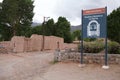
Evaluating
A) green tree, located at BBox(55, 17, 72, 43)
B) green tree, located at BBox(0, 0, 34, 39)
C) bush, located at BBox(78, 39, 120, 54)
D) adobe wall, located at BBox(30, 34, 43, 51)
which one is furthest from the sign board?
green tree, located at BBox(55, 17, 72, 43)

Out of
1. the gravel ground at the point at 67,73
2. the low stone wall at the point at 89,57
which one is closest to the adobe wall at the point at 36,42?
the low stone wall at the point at 89,57

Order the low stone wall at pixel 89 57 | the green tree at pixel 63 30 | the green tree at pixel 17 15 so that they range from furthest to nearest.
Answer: the green tree at pixel 63 30 → the green tree at pixel 17 15 → the low stone wall at pixel 89 57

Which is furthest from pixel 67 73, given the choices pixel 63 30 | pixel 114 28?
pixel 63 30

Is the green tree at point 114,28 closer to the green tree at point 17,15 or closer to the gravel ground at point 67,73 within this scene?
the gravel ground at point 67,73

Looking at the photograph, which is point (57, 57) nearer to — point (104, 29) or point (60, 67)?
point (60, 67)

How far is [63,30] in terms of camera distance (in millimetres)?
54406

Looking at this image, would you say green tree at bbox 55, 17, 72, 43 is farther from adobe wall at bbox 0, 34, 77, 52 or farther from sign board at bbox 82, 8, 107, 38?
sign board at bbox 82, 8, 107, 38

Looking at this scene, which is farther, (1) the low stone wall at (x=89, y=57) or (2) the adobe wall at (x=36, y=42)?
(2) the adobe wall at (x=36, y=42)

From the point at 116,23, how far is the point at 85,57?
1492 cm

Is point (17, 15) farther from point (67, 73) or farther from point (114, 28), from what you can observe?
point (67, 73)

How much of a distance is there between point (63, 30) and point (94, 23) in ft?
131

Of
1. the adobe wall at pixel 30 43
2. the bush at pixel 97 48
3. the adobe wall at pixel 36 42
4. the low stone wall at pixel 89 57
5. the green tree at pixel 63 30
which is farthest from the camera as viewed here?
the green tree at pixel 63 30

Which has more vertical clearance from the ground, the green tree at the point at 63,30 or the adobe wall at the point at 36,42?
the green tree at the point at 63,30

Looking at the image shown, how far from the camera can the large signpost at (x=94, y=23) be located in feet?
45.9
